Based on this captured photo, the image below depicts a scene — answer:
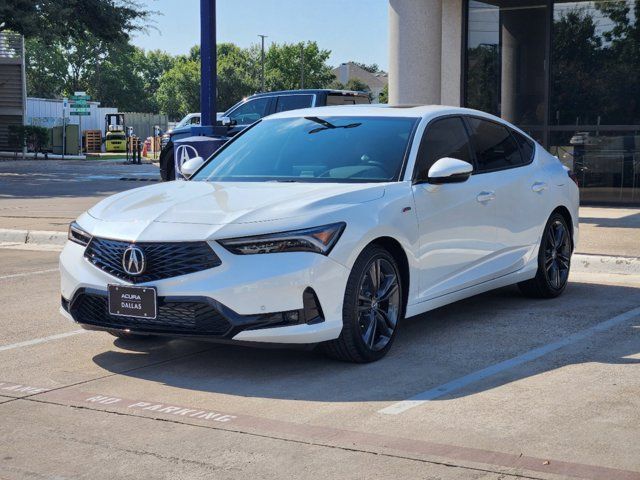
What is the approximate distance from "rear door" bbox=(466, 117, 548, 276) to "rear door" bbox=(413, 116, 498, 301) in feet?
0.36

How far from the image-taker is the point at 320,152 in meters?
7.11

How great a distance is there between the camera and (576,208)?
29.3 ft

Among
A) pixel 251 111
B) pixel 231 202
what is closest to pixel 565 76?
pixel 251 111

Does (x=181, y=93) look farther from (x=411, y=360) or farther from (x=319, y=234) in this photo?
(x=319, y=234)

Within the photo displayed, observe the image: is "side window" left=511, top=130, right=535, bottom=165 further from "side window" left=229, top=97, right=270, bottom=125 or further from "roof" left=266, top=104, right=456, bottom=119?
"side window" left=229, top=97, right=270, bottom=125

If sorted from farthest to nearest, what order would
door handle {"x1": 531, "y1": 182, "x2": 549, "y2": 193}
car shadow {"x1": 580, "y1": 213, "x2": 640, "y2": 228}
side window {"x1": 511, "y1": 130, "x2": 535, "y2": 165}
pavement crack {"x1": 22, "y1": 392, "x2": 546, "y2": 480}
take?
1. car shadow {"x1": 580, "y1": 213, "x2": 640, "y2": 228}
2. side window {"x1": 511, "y1": 130, "x2": 535, "y2": 165}
3. door handle {"x1": 531, "y1": 182, "x2": 549, "y2": 193}
4. pavement crack {"x1": 22, "y1": 392, "x2": 546, "y2": 480}

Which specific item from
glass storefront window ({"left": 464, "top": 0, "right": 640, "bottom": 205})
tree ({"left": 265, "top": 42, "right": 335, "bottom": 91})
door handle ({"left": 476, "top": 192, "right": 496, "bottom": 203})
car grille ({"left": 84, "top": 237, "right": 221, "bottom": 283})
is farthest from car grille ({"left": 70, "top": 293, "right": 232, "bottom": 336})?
tree ({"left": 265, "top": 42, "right": 335, "bottom": 91})

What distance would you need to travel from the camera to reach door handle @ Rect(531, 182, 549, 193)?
8172 millimetres

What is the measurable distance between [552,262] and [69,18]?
36.4 m

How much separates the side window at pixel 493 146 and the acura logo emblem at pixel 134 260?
2.90m

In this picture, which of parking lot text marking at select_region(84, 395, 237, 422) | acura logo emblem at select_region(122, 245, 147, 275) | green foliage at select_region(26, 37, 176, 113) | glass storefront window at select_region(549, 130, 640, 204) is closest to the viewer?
parking lot text marking at select_region(84, 395, 237, 422)

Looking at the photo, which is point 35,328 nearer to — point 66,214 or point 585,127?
point 66,214

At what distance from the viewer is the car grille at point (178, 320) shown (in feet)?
19.0

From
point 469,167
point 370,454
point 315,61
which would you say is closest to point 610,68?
point 469,167
